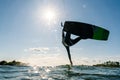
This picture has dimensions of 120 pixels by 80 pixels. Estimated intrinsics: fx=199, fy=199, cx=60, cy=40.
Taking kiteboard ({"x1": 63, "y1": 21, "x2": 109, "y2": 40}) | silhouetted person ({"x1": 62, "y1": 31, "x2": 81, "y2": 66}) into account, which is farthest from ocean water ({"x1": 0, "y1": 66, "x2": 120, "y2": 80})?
kiteboard ({"x1": 63, "y1": 21, "x2": 109, "y2": 40})

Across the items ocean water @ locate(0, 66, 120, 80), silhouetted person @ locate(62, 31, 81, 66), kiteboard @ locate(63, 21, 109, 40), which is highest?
kiteboard @ locate(63, 21, 109, 40)

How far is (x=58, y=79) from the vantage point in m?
20.0

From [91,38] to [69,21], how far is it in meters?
1.82

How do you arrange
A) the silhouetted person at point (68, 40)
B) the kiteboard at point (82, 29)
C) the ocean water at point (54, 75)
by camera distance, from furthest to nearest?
the ocean water at point (54, 75), the kiteboard at point (82, 29), the silhouetted person at point (68, 40)

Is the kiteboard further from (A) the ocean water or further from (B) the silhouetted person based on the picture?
(A) the ocean water

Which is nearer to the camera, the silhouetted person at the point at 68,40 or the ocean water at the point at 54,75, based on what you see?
the silhouetted person at the point at 68,40

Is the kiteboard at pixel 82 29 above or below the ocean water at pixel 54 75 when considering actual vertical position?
above

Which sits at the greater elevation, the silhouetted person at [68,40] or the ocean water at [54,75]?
the silhouetted person at [68,40]

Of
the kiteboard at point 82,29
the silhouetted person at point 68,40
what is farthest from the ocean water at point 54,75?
the kiteboard at point 82,29

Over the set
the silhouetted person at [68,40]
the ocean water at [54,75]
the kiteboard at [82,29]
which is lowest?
the ocean water at [54,75]

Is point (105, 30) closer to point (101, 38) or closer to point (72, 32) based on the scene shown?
point (101, 38)

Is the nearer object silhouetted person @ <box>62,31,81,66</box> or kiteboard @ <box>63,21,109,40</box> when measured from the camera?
silhouetted person @ <box>62,31,81,66</box>

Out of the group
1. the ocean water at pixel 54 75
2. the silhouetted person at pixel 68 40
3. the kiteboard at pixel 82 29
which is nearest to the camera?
the silhouetted person at pixel 68 40

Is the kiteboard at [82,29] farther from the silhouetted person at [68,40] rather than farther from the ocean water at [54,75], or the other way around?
the ocean water at [54,75]
